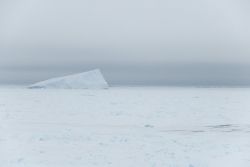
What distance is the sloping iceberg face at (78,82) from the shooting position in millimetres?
54344

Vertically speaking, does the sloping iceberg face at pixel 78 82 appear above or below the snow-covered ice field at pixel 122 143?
above

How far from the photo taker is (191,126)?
15289mm

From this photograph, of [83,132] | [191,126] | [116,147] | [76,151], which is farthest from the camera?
[191,126]

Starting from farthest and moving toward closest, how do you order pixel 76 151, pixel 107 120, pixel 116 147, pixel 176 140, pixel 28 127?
pixel 107 120, pixel 28 127, pixel 176 140, pixel 116 147, pixel 76 151

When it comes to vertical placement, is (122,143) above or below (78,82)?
below

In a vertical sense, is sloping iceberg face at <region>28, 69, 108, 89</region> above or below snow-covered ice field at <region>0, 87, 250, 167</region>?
above

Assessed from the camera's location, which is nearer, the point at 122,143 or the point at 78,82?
the point at 122,143

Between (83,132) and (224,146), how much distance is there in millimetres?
3949

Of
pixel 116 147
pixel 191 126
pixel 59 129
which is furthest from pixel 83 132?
pixel 191 126

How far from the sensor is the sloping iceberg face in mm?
54344

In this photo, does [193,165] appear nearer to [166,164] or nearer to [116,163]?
[166,164]

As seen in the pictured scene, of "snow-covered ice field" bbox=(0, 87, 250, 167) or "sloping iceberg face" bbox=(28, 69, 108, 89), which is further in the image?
"sloping iceberg face" bbox=(28, 69, 108, 89)

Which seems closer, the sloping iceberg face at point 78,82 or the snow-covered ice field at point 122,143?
the snow-covered ice field at point 122,143

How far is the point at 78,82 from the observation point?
5444 cm
